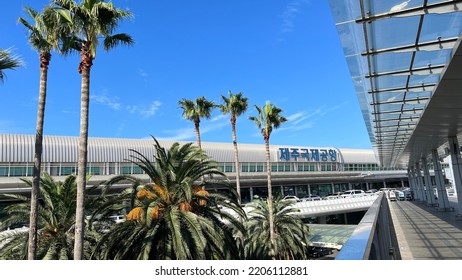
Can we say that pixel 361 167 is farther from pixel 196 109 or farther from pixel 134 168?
pixel 196 109

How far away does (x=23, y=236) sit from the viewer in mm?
15383

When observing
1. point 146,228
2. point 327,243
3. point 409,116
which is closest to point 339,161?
point 327,243

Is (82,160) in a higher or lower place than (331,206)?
higher

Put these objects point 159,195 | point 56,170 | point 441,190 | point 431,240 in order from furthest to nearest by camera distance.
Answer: point 56,170 < point 441,190 < point 159,195 < point 431,240

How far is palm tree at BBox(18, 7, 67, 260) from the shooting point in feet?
42.0

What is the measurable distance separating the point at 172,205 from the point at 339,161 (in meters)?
73.5

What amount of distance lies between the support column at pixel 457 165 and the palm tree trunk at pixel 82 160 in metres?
19.5

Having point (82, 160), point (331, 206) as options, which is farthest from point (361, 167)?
point (82, 160)

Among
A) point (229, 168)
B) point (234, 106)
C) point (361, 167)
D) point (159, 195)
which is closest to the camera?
point (159, 195)

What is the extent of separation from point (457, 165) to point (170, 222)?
1806 centimetres

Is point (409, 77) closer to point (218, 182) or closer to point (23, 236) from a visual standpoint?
point (218, 182)

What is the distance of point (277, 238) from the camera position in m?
23.2

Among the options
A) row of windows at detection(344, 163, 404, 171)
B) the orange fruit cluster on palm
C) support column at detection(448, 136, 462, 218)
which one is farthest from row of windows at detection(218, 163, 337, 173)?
the orange fruit cluster on palm

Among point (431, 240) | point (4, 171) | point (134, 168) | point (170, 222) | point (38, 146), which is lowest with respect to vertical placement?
point (431, 240)
